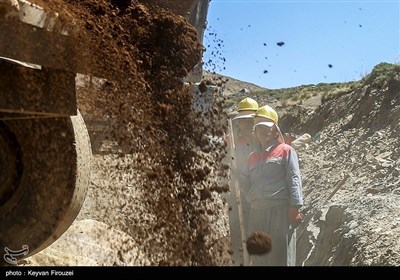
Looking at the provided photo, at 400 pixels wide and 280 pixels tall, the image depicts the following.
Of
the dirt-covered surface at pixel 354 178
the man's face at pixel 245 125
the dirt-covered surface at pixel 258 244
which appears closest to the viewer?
the dirt-covered surface at pixel 258 244

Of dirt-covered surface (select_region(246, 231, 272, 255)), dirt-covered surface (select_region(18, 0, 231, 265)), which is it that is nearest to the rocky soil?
dirt-covered surface (select_region(18, 0, 231, 265))

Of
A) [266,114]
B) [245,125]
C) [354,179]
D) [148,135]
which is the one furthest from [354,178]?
[148,135]

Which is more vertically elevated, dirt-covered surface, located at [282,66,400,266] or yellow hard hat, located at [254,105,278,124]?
yellow hard hat, located at [254,105,278,124]

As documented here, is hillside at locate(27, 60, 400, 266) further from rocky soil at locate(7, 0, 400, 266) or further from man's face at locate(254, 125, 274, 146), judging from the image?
man's face at locate(254, 125, 274, 146)

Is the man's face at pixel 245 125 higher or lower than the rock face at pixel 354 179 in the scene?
higher

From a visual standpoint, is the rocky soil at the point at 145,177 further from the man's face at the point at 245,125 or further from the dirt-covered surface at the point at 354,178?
the dirt-covered surface at the point at 354,178

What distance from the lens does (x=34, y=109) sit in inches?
130

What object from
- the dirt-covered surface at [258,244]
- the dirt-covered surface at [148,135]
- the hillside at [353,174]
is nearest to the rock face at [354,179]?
the hillside at [353,174]

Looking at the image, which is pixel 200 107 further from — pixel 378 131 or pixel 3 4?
pixel 378 131

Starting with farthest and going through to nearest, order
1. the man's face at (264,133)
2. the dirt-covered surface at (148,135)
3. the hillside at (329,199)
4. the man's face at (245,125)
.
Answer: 1. the man's face at (245,125)
2. the man's face at (264,133)
3. the hillside at (329,199)
4. the dirt-covered surface at (148,135)

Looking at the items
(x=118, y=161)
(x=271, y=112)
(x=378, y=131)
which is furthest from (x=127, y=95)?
(x=378, y=131)

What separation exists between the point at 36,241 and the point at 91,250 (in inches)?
38.0

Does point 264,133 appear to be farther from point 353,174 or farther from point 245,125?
point 353,174

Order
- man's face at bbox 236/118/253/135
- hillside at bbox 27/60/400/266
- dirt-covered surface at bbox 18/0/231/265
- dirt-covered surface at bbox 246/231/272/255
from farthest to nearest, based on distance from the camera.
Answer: man's face at bbox 236/118/253/135 → dirt-covered surface at bbox 246/231/272/255 → hillside at bbox 27/60/400/266 → dirt-covered surface at bbox 18/0/231/265
